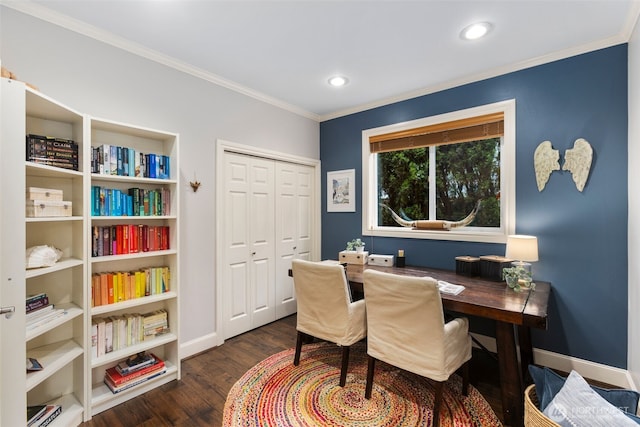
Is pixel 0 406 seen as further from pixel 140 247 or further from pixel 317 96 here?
pixel 317 96

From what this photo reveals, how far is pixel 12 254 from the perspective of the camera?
1346mm

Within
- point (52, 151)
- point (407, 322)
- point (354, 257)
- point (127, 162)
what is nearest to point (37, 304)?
point (52, 151)

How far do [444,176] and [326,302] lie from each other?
1926 millimetres

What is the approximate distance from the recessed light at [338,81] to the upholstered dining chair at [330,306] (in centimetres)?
181

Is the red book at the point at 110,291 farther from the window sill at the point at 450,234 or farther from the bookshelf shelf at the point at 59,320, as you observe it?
the window sill at the point at 450,234

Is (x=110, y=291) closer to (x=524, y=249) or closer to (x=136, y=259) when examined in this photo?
(x=136, y=259)

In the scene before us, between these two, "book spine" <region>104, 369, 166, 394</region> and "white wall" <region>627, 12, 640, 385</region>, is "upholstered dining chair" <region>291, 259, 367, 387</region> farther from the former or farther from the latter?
"white wall" <region>627, 12, 640, 385</region>

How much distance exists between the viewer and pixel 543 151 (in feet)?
8.00

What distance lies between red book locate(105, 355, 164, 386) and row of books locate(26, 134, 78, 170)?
4.66ft

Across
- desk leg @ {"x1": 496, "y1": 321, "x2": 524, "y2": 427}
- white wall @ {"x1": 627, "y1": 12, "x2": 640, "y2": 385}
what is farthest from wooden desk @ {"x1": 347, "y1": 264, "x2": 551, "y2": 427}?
white wall @ {"x1": 627, "y1": 12, "x2": 640, "y2": 385}

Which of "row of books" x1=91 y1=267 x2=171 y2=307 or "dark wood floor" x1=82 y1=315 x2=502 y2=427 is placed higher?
"row of books" x1=91 y1=267 x2=171 y2=307

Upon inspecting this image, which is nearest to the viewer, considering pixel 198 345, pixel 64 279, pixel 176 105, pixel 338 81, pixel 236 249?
pixel 64 279

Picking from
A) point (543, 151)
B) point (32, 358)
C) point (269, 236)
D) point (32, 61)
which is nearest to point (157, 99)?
point (32, 61)

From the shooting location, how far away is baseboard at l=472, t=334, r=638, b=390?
2.14 meters
